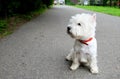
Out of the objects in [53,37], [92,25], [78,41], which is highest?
[92,25]

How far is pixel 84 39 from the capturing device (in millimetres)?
4910

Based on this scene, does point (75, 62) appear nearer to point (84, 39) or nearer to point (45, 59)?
point (84, 39)

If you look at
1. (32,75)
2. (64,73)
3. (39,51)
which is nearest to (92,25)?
(64,73)

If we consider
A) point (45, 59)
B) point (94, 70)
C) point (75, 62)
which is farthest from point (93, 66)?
point (45, 59)

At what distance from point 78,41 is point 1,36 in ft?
15.0

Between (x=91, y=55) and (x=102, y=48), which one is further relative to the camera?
(x=102, y=48)

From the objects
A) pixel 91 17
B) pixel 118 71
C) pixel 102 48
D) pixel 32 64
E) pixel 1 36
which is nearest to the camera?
pixel 91 17

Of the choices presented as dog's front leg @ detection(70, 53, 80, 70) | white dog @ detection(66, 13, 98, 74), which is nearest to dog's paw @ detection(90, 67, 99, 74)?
white dog @ detection(66, 13, 98, 74)

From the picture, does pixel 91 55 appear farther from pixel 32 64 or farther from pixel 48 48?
pixel 48 48

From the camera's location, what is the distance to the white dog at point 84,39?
464 cm

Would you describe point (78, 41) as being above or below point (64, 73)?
above

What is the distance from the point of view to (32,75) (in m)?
5.04

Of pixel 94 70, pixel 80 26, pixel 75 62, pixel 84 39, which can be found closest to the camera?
pixel 80 26

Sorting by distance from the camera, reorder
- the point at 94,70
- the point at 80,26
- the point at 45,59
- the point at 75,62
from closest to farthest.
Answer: the point at 80,26, the point at 94,70, the point at 75,62, the point at 45,59
